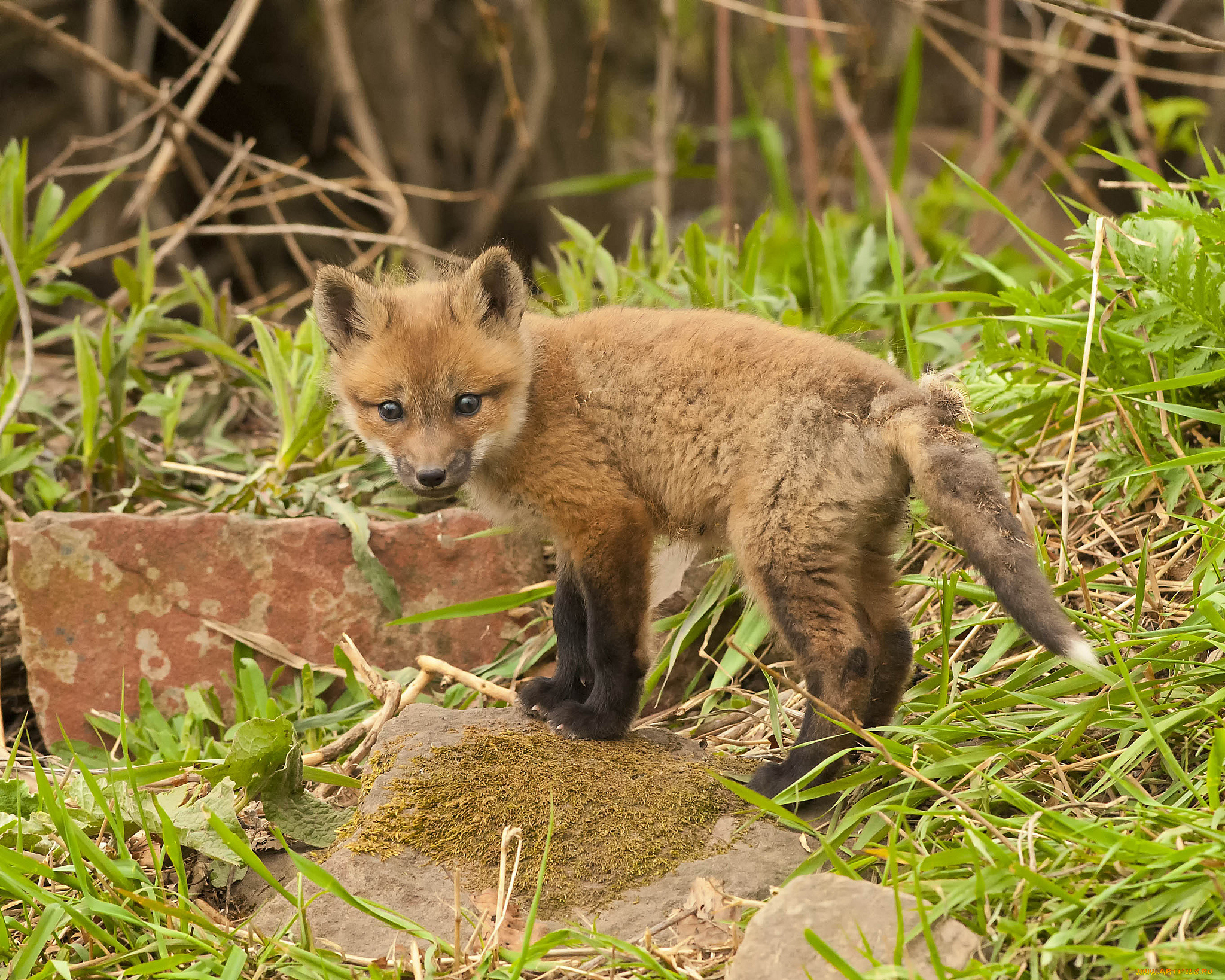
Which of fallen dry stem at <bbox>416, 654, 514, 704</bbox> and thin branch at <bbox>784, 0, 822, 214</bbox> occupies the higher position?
thin branch at <bbox>784, 0, 822, 214</bbox>

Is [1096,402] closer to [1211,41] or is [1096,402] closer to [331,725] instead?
[1211,41]

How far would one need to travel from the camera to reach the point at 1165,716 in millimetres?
2734

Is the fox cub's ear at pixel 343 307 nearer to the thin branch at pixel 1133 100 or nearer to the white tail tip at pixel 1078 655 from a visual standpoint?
the white tail tip at pixel 1078 655

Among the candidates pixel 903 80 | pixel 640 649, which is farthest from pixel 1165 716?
pixel 903 80

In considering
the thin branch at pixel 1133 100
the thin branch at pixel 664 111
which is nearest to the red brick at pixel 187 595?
the thin branch at pixel 664 111

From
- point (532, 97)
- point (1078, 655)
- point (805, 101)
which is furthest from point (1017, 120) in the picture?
point (1078, 655)

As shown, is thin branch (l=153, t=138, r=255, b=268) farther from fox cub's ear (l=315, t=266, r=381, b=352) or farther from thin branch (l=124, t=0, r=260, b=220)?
fox cub's ear (l=315, t=266, r=381, b=352)

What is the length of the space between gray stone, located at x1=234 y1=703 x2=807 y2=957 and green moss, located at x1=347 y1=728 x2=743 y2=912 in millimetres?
32

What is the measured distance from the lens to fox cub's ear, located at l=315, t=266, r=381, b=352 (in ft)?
11.9

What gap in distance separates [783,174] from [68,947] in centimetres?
598

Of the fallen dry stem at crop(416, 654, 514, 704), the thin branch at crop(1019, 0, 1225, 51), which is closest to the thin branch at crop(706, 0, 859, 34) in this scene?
the thin branch at crop(1019, 0, 1225, 51)

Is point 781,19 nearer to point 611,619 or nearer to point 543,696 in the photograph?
point 611,619

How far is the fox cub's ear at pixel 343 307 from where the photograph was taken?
11.9 feet

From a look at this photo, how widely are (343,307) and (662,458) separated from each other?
1.19 meters
